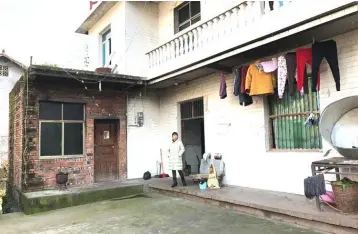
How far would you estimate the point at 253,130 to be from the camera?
24.7 ft

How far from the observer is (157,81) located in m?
9.56

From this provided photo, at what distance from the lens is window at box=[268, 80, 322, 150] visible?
6.43m

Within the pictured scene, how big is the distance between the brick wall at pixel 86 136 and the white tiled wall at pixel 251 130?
1.24 m

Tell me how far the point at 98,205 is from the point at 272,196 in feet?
14.1

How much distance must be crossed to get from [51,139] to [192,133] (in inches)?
196

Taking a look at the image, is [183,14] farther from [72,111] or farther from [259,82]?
[72,111]

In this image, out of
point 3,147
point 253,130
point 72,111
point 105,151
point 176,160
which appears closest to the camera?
point 253,130

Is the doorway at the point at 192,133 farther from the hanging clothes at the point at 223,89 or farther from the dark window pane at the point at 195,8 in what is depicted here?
the dark window pane at the point at 195,8

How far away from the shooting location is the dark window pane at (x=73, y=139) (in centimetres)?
913

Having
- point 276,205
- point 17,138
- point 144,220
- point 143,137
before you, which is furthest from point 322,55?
point 17,138

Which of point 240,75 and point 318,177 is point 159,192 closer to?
point 240,75

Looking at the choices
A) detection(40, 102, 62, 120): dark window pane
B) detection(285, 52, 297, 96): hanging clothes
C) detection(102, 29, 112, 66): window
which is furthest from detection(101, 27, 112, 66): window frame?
detection(285, 52, 297, 96): hanging clothes

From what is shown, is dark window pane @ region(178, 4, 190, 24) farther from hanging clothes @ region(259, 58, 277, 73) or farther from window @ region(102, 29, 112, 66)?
hanging clothes @ region(259, 58, 277, 73)

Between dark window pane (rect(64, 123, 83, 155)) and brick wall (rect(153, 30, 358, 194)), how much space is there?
3.19 metres
